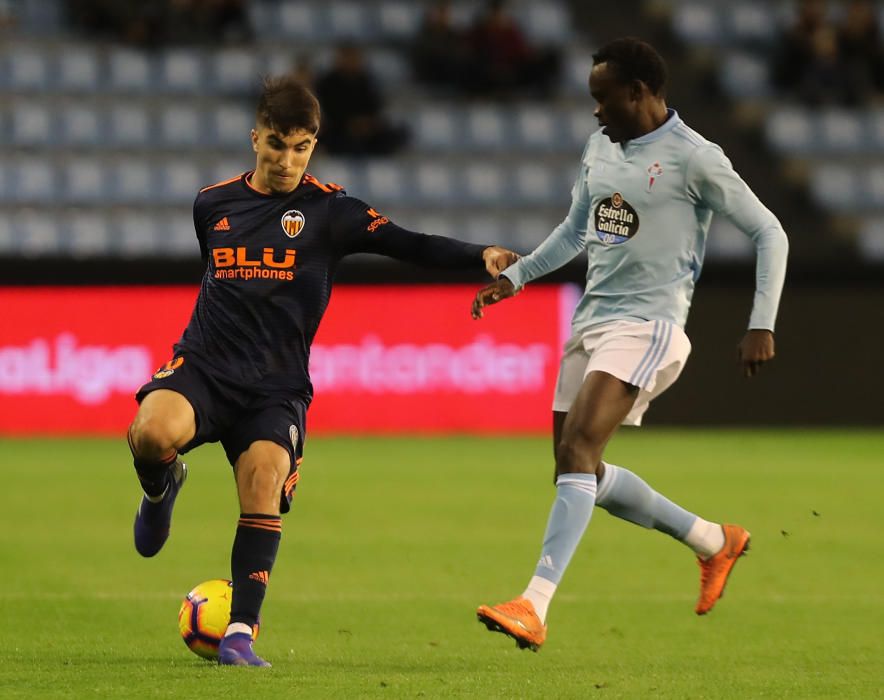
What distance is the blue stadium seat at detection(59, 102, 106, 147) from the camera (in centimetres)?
1683

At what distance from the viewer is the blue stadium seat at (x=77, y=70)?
17.2 meters

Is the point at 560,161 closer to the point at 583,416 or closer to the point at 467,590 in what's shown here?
the point at 467,590

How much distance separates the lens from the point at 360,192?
662 inches

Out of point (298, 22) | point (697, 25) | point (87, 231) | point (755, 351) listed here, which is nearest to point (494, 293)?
point (755, 351)

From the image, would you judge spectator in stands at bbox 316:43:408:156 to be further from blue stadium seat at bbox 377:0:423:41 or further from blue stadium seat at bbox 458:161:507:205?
blue stadium seat at bbox 377:0:423:41

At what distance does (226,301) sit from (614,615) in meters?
2.02

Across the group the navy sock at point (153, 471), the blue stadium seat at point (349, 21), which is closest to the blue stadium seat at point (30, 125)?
the blue stadium seat at point (349, 21)

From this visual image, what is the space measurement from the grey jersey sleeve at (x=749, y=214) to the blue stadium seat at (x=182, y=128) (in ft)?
39.6

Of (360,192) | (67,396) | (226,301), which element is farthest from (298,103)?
(360,192)

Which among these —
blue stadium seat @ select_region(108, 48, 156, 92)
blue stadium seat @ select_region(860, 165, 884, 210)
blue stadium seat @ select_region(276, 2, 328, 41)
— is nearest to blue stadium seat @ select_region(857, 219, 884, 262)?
blue stadium seat @ select_region(860, 165, 884, 210)

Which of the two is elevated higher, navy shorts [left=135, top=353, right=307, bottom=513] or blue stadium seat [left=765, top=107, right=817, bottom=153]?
blue stadium seat [left=765, top=107, right=817, bottom=153]

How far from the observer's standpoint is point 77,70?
680 inches

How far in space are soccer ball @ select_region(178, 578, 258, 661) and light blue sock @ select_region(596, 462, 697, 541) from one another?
1416mm

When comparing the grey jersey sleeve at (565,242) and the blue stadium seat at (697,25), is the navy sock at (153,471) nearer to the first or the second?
the grey jersey sleeve at (565,242)
